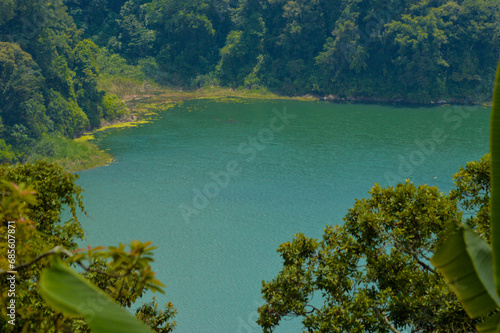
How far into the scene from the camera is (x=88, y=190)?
55.0 feet

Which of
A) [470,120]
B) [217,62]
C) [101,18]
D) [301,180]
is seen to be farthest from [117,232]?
[101,18]

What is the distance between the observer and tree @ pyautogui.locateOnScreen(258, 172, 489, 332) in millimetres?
4742

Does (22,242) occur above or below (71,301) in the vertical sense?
below

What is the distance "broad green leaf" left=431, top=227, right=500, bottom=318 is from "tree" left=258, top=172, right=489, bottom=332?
10.4ft

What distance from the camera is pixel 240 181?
18.0 metres

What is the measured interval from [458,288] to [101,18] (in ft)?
157

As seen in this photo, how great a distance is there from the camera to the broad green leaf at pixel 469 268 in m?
1.48

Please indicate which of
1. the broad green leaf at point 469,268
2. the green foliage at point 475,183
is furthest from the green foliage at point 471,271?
the green foliage at point 475,183

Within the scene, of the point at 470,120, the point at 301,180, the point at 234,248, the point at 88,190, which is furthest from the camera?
the point at 470,120

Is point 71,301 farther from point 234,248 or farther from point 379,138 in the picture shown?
point 379,138

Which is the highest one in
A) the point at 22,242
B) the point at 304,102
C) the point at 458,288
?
the point at 458,288

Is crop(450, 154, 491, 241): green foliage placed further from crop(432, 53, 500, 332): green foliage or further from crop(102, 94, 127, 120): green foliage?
crop(102, 94, 127, 120): green foliage

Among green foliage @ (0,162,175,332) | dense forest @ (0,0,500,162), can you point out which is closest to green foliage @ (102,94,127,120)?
dense forest @ (0,0,500,162)

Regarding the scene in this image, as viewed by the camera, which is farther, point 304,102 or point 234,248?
point 304,102
